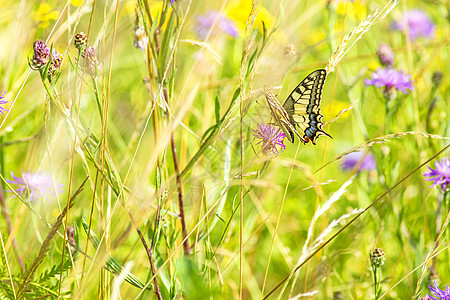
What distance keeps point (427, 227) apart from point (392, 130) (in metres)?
0.41

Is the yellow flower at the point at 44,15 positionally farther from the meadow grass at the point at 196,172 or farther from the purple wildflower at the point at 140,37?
the purple wildflower at the point at 140,37

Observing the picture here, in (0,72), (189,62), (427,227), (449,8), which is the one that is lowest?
(427,227)

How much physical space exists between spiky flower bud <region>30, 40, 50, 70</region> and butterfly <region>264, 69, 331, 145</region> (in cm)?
49

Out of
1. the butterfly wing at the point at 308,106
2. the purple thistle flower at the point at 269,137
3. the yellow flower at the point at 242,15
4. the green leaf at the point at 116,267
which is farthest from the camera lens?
the yellow flower at the point at 242,15

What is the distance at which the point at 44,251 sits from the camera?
868mm

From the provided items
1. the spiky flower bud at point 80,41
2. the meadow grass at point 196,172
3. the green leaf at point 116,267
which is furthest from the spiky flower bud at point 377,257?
the spiky flower bud at point 80,41

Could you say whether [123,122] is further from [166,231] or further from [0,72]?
[166,231]

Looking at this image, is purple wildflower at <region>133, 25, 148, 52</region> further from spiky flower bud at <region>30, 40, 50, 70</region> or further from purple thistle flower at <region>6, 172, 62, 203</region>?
purple thistle flower at <region>6, 172, 62, 203</region>

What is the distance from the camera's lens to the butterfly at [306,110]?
1.09 m

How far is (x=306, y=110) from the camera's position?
4.25ft

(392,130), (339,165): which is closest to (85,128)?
(392,130)

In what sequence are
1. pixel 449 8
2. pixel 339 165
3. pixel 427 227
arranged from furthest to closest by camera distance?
1. pixel 339 165
2. pixel 449 8
3. pixel 427 227

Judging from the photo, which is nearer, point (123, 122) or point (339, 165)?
point (123, 122)

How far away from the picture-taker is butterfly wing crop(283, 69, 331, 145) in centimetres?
120
